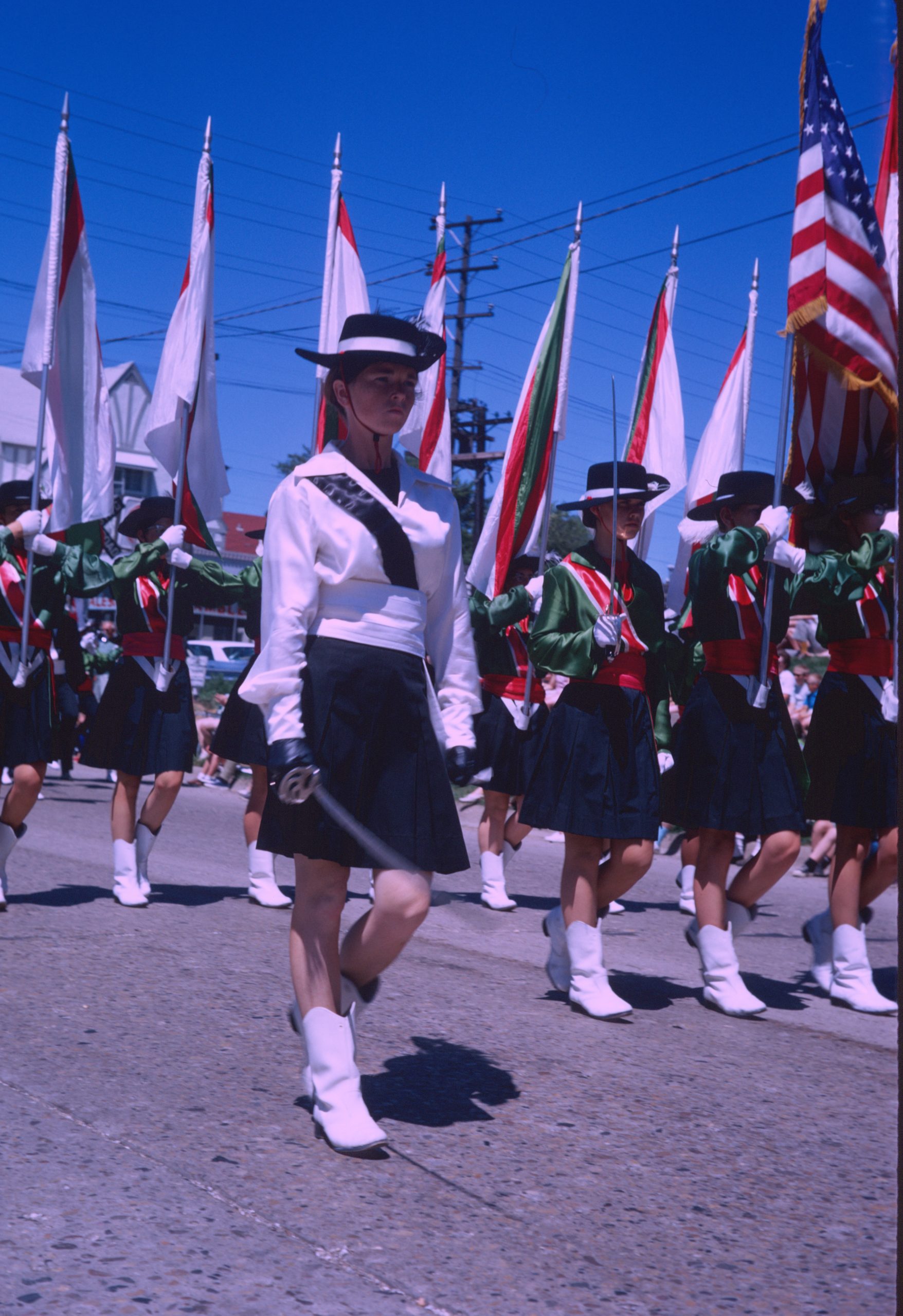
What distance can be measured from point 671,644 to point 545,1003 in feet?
5.62

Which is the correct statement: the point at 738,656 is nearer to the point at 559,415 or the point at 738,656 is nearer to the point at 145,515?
the point at 559,415

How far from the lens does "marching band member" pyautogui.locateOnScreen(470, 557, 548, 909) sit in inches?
297

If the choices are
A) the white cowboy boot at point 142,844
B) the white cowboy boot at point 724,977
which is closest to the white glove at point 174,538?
the white cowboy boot at point 142,844

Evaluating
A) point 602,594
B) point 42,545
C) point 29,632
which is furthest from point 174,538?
point 602,594

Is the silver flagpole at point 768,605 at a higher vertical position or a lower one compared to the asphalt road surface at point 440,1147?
higher

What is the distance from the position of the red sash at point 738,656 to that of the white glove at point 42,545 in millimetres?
3104

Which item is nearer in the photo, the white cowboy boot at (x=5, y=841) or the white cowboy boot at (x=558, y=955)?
the white cowboy boot at (x=558, y=955)

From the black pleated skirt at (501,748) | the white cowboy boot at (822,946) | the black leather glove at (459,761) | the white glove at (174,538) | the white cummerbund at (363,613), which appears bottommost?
the white cowboy boot at (822,946)

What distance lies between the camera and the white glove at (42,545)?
6234 millimetres

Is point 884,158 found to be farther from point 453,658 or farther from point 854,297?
point 453,658

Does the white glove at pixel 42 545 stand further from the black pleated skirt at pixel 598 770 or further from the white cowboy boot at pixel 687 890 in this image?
the white cowboy boot at pixel 687 890

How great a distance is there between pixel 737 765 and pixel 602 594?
0.82 metres

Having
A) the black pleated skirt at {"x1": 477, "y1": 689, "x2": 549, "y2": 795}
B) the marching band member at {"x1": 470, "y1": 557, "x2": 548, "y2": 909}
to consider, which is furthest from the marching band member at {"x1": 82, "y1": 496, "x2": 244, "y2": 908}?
the black pleated skirt at {"x1": 477, "y1": 689, "x2": 549, "y2": 795}

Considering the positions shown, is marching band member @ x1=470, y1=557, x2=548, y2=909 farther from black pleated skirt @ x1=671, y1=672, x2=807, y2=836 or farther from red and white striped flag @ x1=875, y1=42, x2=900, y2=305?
red and white striped flag @ x1=875, y1=42, x2=900, y2=305
